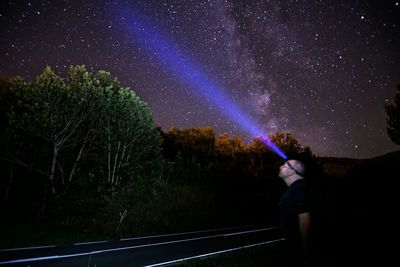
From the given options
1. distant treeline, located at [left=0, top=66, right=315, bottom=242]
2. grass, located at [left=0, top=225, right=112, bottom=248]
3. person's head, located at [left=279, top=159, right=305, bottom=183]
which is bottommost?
grass, located at [left=0, top=225, right=112, bottom=248]

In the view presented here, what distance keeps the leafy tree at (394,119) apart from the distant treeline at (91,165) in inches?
934

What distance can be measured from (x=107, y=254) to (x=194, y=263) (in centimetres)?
342

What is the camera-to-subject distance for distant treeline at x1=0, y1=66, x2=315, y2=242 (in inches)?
811

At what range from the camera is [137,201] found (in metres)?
21.5

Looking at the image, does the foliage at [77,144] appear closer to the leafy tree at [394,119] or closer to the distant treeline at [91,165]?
the distant treeline at [91,165]

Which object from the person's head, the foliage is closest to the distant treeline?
the foliage

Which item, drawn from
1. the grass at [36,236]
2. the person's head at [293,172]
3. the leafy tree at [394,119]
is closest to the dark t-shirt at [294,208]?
the person's head at [293,172]

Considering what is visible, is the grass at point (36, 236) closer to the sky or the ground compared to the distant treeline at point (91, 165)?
closer to the ground

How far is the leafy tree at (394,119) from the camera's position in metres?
41.0

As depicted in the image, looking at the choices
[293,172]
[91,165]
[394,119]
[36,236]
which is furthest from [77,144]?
[394,119]

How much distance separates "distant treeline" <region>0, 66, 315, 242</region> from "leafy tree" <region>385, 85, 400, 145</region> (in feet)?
77.9

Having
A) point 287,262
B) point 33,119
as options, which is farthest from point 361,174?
point 287,262

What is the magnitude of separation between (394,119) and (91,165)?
36055 millimetres

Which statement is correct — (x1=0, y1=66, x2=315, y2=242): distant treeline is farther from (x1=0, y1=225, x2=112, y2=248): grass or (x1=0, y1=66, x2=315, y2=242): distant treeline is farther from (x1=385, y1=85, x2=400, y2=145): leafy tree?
(x1=385, y1=85, x2=400, y2=145): leafy tree
